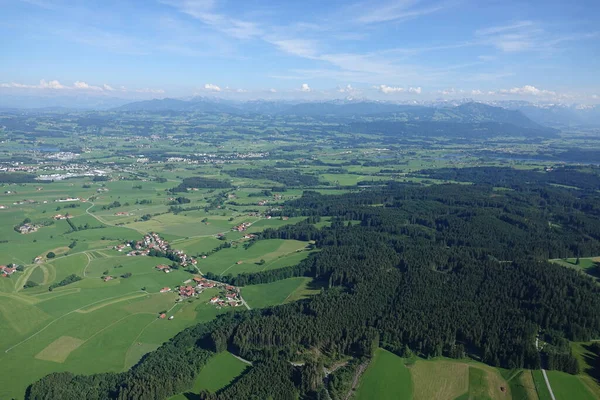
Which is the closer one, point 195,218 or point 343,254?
point 343,254

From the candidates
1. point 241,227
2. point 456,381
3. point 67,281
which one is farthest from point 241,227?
point 456,381

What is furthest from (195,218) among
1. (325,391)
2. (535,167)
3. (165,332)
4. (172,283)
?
(535,167)

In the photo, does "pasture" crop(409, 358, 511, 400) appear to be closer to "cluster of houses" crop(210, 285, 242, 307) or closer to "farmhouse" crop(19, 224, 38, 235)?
"cluster of houses" crop(210, 285, 242, 307)

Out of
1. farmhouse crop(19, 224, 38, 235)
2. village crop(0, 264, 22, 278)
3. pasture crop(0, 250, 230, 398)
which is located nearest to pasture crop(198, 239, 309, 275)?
pasture crop(0, 250, 230, 398)

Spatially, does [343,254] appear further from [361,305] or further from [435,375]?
[435,375]

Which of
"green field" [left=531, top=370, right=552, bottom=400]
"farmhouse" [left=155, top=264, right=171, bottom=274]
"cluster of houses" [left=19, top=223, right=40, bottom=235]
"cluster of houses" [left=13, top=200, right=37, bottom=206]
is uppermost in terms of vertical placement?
"green field" [left=531, top=370, right=552, bottom=400]
